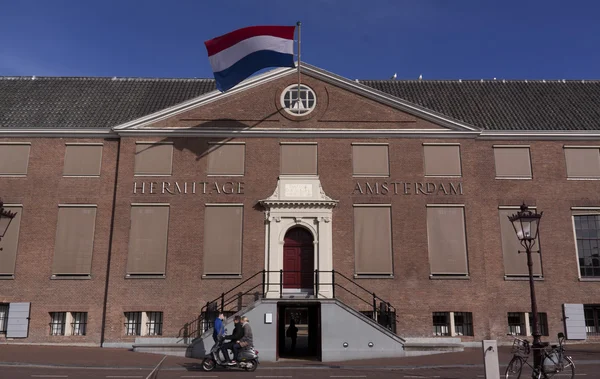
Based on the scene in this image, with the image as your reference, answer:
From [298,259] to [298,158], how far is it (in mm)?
4408

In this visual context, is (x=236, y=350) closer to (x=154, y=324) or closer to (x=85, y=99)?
(x=154, y=324)

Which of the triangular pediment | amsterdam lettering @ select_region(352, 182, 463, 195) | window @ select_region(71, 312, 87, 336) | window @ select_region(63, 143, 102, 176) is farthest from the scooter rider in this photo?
window @ select_region(63, 143, 102, 176)

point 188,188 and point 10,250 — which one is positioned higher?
point 188,188

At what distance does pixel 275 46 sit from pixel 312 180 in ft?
19.0

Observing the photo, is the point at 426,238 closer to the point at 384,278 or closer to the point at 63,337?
the point at 384,278

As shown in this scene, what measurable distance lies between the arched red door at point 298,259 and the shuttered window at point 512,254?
331 inches

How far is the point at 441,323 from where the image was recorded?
22.4 m

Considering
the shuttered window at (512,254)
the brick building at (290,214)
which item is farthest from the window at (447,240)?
the shuttered window at (512,254)

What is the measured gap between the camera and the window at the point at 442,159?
2378 centimetres

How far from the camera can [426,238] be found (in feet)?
75.3

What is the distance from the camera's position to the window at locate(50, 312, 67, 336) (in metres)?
22.3

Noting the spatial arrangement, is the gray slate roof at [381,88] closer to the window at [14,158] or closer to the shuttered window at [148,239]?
the window at [14,158]

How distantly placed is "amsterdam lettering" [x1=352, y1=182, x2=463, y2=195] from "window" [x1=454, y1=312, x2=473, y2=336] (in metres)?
5.15

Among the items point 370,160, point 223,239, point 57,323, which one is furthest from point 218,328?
point 370,160
